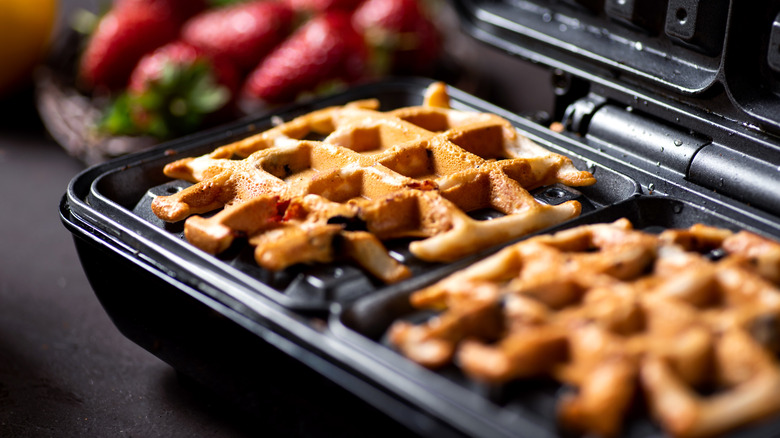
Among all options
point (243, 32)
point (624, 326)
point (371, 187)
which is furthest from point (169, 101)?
point (624, 326)

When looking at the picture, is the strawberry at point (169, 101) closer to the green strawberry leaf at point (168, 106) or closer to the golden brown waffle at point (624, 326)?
the green strawberry leaf at point (168, 106)

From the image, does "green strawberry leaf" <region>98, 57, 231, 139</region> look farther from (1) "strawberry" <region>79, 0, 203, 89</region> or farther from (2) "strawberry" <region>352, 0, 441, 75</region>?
(2) "strawberry" <region>352, 0, 441, 75</region>

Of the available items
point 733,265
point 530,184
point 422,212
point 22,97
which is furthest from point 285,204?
point 22,97

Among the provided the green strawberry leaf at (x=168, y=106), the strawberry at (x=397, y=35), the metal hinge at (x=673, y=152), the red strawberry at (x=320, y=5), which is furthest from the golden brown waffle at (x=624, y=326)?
the red strawberry at (x=320, y=5)

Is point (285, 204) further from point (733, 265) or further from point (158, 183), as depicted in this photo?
point (733, 265)

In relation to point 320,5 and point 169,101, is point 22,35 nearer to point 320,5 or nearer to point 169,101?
point 169,101

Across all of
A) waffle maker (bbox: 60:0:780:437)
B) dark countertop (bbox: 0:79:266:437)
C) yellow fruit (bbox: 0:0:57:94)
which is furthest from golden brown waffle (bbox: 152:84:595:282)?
yellow fruit (bbox: 0:0:57:94)
